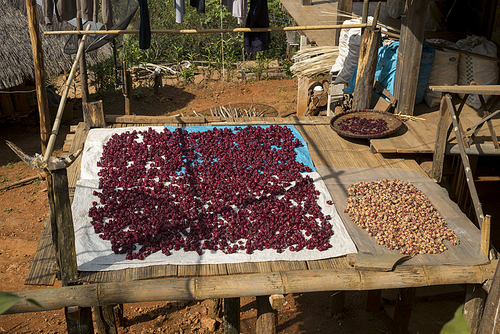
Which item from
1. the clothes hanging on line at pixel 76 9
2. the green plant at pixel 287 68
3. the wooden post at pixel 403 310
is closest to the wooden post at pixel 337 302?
the wooden post at pixel 403 310

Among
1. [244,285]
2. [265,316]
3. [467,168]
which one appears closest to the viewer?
[244,285]

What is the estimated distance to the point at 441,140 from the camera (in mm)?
5098

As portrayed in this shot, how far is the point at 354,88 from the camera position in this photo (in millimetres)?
6863

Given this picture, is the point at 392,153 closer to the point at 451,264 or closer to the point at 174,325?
the point at 451,264

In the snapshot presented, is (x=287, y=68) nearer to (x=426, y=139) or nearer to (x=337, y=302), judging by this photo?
(x=426, y=139)

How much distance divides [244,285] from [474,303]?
221cm

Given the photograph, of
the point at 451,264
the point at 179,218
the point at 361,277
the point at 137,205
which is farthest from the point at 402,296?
the point at 137,205

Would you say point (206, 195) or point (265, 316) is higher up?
point (206, 195)

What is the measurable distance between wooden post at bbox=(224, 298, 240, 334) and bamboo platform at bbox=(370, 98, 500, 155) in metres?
2.64

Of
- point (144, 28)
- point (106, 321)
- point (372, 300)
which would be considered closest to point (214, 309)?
point (106, 321)

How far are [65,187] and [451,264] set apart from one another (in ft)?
10.5

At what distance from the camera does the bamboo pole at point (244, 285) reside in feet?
11.4

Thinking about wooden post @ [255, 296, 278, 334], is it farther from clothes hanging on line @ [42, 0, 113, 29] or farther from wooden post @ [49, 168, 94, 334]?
clothes hanging on line @ [42, 0, 113, 29]

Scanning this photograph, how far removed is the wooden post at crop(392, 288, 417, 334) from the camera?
5.02 meters
